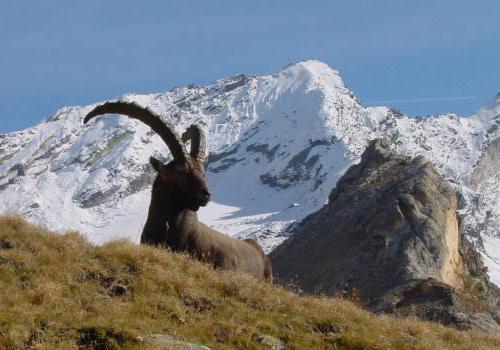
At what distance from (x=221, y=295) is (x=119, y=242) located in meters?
1.91

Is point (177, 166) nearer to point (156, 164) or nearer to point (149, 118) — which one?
point (156, 164)

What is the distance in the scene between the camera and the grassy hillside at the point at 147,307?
11.6 metres

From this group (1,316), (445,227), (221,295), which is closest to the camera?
(1,316)

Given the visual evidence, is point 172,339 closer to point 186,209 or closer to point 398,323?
point 398,323

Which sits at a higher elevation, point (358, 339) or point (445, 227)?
point (445, 227)

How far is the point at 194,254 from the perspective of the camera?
17.4 metres

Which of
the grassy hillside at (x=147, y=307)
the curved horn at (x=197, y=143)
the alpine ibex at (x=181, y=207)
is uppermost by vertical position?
the curved horn at (x=197, y=143)

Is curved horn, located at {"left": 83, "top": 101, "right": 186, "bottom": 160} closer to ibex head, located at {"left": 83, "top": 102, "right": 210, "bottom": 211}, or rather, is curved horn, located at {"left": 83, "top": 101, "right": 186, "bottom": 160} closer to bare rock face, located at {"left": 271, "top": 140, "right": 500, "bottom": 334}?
ibex head, located at {"left": 83, "top": 102, "right": 210, "bottom": 211}

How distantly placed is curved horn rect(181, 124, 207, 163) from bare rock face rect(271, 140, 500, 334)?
1806 centimetres

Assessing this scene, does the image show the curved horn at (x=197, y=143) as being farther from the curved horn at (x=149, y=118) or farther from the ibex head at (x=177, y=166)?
the curved horn at (x=149, y=118)

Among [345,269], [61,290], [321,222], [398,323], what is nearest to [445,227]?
[321,222]

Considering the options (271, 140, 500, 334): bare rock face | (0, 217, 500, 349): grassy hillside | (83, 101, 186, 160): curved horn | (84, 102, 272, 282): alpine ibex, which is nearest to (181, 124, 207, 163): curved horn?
(84, 102, 272, 282): alpine ibex

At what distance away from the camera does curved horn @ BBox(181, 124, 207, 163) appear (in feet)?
61.8

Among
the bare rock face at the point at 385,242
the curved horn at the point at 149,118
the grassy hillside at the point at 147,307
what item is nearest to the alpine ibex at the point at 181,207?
the curved horn at the point at 149,118
